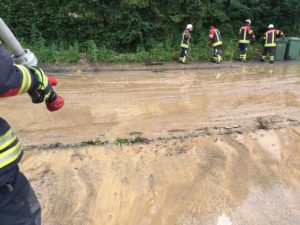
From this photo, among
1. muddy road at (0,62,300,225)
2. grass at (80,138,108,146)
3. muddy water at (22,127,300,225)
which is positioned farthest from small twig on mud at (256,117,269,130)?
grass at (80,138,108,146)

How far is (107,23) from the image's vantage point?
40.5 ft

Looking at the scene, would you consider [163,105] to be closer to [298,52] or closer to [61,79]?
[61,79]

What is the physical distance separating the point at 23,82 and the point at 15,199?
0.75 meters

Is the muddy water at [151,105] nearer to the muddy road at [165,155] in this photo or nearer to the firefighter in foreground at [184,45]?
the muddy road at [165,155]

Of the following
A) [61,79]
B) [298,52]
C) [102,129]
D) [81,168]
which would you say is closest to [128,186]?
[81,168]

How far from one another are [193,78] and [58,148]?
554cm

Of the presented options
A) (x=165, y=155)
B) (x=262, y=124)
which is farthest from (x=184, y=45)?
(x=165, y=155)

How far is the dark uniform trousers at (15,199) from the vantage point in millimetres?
1896

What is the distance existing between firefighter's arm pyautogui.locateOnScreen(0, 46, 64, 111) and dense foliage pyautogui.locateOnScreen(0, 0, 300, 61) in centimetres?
923

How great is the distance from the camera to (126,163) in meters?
4.43

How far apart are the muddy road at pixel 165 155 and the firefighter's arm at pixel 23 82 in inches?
72.9

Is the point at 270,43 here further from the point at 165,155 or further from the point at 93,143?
the point at 93,143

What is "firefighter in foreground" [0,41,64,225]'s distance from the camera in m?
1.71

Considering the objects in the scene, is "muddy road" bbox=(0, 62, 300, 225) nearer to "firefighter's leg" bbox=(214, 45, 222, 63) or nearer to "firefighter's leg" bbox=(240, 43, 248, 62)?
"firefighter's leg" bbox=(214, 45, 222, 63)
